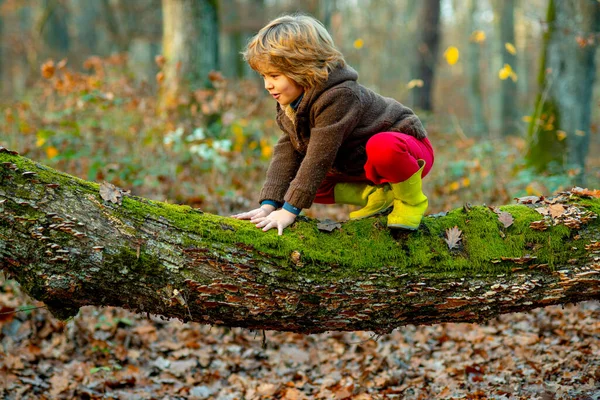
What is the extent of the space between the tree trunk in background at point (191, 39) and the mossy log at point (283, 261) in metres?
6.17

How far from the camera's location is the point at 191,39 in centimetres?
852

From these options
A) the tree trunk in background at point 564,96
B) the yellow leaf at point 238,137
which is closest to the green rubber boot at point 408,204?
the tree trunk in background at point 564,96

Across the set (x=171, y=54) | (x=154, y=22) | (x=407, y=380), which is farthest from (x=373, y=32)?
(x=407, y=380)

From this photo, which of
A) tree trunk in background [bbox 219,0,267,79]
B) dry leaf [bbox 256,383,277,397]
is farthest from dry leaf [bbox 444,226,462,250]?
tree trunk in background [bbox 219,0,267,79]

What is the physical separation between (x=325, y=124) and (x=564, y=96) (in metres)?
5.17

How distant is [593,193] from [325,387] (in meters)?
2.41

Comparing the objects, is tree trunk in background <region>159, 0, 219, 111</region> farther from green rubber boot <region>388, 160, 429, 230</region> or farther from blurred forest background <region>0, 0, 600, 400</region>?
green rubber boot <region>388, 160, 429, 230</region>

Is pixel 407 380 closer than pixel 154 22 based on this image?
Yes

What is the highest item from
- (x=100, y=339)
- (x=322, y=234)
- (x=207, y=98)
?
(x=207, y=98)

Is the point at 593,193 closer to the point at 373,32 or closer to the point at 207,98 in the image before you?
the point at 207,98

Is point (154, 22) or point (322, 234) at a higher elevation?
point (154, 22)

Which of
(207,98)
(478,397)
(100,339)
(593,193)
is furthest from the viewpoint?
(207,98)

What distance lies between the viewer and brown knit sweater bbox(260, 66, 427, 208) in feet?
9.28

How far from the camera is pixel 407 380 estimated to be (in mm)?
4094
